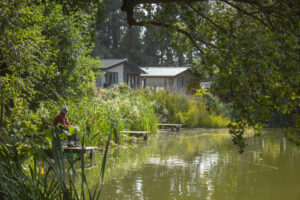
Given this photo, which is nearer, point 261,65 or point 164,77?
point 261,65

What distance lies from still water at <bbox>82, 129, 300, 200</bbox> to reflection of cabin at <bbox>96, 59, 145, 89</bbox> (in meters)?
26.4

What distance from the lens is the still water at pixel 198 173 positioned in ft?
27.0

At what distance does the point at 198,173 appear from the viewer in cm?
1038

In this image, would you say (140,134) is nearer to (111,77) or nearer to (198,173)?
(198,173)

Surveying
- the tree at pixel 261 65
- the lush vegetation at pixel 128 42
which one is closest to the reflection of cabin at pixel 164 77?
the lush vegetation at pixel 128 42

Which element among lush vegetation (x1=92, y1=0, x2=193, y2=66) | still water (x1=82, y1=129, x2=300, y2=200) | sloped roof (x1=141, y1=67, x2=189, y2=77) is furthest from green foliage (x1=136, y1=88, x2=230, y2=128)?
lush vegetation (x1=92, y1=0, x2=193, y2=66)

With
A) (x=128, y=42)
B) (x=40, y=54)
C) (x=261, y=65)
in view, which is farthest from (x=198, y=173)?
(x=128, y=42)

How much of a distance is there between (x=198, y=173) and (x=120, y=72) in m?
34.3

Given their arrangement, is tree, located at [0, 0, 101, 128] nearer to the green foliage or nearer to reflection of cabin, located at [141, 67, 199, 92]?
the green foliage

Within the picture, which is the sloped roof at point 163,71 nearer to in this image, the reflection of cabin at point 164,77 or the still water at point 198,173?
the reflection of cabin at point 164,77

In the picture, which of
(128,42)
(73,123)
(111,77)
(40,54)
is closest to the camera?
(40,54)

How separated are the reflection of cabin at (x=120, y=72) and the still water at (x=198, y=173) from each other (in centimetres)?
2637

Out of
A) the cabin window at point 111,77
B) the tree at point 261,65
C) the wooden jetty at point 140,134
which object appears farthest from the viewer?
the cabin window at point 111,77

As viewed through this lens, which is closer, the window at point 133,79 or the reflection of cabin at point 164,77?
the reflection of cabin at point 164,77
